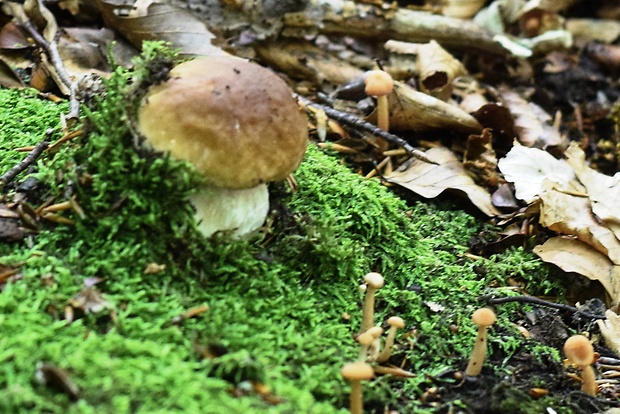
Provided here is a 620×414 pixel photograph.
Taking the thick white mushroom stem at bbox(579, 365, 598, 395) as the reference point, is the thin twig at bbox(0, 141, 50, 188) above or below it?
above

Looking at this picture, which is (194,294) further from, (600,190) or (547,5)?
(547,5)

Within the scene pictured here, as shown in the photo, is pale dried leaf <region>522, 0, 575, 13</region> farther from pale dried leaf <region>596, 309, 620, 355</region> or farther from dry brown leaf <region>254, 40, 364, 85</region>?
pale dried leaf <region>596, 309, 620, 355</region>

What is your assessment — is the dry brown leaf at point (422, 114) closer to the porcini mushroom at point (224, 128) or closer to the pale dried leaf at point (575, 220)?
the pale dried leaf at point (575, 220)

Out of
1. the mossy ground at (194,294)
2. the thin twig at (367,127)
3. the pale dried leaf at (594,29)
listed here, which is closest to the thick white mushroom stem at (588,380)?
the mossy ground at (194,294)

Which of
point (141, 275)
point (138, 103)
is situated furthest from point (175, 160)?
point (141, 275)

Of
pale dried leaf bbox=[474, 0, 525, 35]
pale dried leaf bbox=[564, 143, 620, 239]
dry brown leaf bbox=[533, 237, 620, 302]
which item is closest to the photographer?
dry brown leaf bbox=[533, 237, 620, 302]

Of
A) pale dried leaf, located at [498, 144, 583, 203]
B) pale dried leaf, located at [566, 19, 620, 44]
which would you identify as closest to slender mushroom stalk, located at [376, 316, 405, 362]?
pale dried leaf, located at [498, 144, 583, 203]
